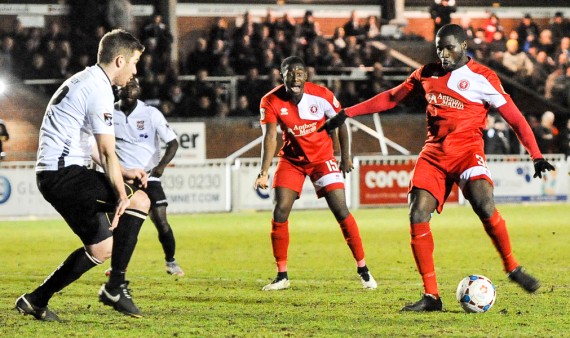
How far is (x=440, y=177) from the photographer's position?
29.9ft

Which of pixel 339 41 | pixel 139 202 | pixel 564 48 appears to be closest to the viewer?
pixel 139 202

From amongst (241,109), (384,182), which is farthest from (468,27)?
(384,182)

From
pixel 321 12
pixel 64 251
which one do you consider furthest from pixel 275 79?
pixel 64 251

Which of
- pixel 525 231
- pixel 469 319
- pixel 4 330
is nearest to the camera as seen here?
pixel 4 330

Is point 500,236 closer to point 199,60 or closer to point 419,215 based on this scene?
point 419,215

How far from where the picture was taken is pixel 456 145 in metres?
9.09

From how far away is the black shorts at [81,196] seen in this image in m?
7.91

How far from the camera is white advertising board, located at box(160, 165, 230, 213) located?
22.5 metres

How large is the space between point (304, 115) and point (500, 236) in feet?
8.88

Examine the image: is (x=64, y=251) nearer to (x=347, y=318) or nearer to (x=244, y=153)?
(x=347, y=318)

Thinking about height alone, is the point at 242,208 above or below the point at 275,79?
below

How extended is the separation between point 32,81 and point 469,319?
60.5ft

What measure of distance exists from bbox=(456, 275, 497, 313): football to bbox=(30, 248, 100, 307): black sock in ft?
9.48

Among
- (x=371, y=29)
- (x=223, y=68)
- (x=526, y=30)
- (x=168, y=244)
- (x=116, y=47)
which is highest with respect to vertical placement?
(x=116, y=47)
